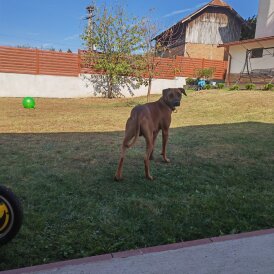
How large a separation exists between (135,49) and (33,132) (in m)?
12.3

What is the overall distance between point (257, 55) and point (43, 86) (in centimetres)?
1379

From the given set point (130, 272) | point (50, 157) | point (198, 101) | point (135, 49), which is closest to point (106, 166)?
point (50, 157)

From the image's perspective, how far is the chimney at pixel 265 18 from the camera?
2134 cm

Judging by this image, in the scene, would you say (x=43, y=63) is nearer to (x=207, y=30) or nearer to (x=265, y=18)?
(x=265, y=18)

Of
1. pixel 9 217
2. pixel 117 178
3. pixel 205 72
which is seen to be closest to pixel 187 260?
pixel 9 217

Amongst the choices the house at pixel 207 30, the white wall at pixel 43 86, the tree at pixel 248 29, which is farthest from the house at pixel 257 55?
the tree at pixel 248 29

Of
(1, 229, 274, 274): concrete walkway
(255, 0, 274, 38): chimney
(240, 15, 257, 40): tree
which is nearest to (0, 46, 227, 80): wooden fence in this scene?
(255, 0, 274, 38): chimney

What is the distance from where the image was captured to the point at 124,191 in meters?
3.91

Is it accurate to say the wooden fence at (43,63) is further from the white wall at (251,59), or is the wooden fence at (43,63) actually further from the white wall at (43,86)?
the white wall at (251,59)

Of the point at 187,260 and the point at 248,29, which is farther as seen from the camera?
the point at 248,29

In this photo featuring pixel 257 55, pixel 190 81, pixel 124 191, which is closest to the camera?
pixel 124 191

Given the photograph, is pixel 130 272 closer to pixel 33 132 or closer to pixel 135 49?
pixel 33 132

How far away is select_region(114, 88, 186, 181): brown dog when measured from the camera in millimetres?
4062

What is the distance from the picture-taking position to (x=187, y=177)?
4.51 metres
